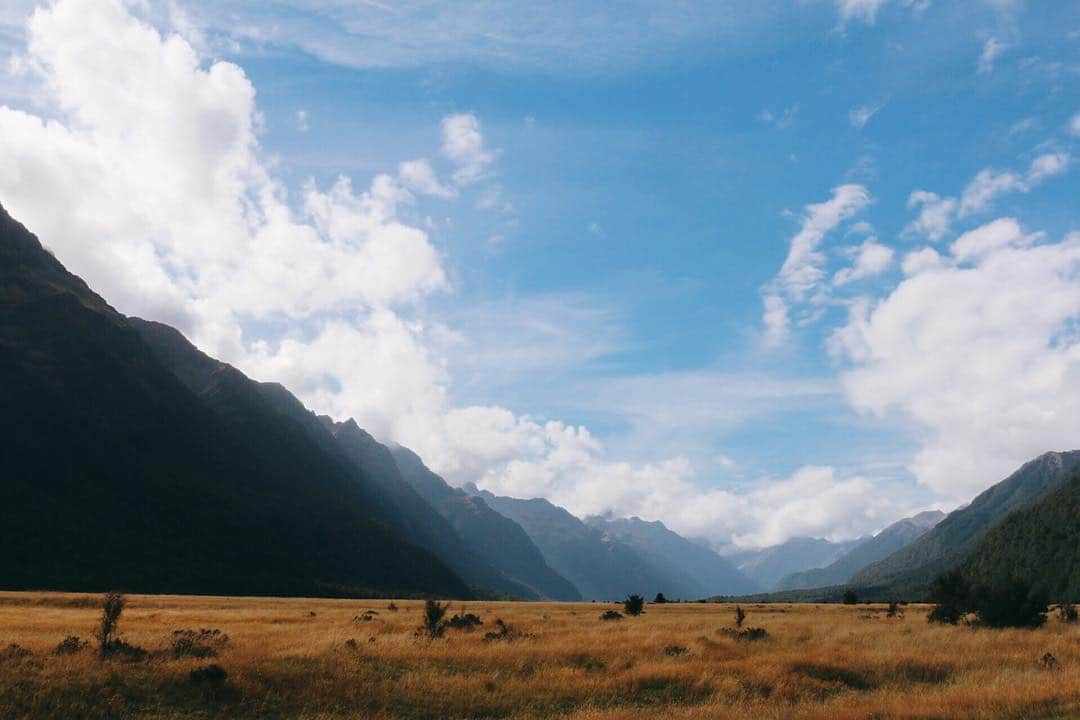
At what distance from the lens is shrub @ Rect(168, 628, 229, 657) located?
19.7 meters

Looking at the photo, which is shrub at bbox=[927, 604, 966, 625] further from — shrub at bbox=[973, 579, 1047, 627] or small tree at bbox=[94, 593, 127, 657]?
small tree at bbox=[94, 593, 127, 657]

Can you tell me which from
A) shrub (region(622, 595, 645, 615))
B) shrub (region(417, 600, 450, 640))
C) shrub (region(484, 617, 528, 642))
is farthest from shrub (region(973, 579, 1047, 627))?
shrub (region(417, 600, 450, 640))

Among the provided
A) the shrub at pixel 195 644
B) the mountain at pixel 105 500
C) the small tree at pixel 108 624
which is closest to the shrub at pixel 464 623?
the shrub at pixel 195 644

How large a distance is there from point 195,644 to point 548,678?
1115 cm

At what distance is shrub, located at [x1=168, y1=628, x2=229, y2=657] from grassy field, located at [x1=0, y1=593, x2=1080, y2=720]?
345mm

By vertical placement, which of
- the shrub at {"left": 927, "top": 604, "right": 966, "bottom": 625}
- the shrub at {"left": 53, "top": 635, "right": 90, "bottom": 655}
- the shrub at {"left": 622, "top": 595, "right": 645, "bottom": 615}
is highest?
the shrub at {"left": 53, "top": 635, "right": 90, "bottom": 655}

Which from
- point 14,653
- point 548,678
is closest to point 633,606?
point 548,678

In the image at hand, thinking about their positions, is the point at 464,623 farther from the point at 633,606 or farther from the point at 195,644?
the point at 633,606

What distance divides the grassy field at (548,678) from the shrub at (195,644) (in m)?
0.34

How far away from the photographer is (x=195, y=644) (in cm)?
2098

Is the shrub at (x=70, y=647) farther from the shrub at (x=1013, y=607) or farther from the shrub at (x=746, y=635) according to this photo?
the shrub at (x=1013, y=607)

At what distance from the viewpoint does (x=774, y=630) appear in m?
33.8

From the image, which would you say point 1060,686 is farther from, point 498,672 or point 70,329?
point 70,329

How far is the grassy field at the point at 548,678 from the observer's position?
1568cm
